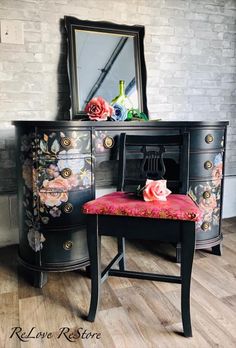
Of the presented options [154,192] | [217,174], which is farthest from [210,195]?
[154,192]

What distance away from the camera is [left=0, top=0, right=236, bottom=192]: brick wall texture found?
6.97 feet

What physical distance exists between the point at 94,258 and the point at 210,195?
0.95 meters

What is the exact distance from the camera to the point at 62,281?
1824mm

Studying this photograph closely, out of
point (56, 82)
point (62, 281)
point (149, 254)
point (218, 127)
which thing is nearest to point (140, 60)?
point (56, 82)

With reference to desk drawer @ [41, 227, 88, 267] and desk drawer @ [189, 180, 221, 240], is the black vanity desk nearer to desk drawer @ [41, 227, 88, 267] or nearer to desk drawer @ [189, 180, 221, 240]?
desk drawer @ [41, 227, 88, 267]

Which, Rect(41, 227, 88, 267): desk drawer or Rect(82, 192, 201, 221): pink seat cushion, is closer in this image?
Rect(82, 192, 201, 221): pink seat cushion

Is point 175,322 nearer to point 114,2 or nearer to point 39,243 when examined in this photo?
point 39,243

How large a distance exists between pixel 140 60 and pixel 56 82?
2.13 ft

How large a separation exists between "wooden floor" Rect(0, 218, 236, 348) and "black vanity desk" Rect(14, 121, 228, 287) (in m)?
0.14

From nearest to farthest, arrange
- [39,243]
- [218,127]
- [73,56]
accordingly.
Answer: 1. [39,243]
2. [218,127]
3. [73,56]

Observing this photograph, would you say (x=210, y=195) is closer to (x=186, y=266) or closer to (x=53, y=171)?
(x=186, y=266)

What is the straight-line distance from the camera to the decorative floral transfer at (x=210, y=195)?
200cm

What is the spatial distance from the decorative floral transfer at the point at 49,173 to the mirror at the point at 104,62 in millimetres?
568

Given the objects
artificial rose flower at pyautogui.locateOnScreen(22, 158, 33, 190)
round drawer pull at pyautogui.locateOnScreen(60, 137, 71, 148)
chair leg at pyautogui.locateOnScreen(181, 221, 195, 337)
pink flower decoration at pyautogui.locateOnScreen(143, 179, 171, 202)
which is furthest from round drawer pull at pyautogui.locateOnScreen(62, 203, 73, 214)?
chair leg at pyautogui.locateOnScreen(181, 221, 195, 337)
